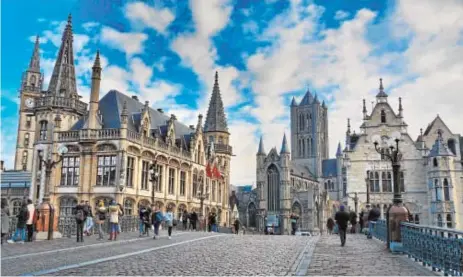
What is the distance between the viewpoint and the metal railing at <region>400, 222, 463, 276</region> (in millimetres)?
8930

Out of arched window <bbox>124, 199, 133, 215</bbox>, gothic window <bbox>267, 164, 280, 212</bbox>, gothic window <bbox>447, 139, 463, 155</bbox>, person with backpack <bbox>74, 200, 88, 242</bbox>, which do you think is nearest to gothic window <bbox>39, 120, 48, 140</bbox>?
arched window <bbox>124, 199, 133, 215</bbox>

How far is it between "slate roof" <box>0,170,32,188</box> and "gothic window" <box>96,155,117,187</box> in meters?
21.9

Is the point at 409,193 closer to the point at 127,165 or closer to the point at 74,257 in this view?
the point at 127,165

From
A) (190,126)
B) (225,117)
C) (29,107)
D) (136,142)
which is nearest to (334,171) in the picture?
(225,117)

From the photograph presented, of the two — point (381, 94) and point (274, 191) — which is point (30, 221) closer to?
point (381, 94)

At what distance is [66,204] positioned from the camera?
3572 cm

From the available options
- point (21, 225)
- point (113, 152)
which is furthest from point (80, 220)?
point (113, 152)

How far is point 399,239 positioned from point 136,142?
86.3 ft

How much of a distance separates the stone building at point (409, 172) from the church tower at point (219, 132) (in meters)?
19.0

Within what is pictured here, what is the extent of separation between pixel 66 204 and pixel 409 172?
Result: 116ft

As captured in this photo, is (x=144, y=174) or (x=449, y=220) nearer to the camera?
(x=144, y=174)

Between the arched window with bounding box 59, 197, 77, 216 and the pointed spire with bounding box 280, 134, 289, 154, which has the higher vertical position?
the pointed spire with bounding box 280, 134, 289, 154

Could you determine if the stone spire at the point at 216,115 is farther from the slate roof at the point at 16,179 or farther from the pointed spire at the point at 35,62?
the pointed spire at the point at 35,62

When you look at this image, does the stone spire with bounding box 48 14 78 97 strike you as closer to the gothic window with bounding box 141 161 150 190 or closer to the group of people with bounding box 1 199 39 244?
the gothic window with bounding box 141 161 150 190
